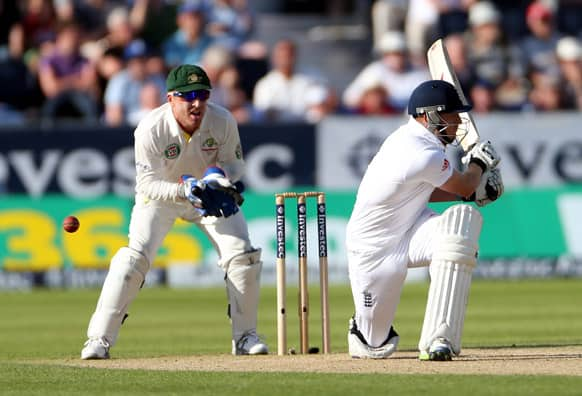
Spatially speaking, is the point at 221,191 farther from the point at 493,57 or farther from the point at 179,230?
the point at 493,57

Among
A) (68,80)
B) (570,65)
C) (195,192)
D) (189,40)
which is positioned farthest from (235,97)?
(195,192)

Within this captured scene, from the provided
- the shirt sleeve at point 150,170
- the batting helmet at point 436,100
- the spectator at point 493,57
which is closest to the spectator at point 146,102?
the spectator at point 493,57

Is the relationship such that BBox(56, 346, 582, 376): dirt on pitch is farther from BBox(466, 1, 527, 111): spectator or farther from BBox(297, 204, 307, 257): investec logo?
BBox(466, 1, 527, 111): spectator

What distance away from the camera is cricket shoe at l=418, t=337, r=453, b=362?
7941 mm

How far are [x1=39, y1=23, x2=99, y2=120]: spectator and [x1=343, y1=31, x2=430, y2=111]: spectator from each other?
3.23 metres

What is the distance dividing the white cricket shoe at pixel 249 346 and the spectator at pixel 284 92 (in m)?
8.08

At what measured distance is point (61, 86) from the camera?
17312mm

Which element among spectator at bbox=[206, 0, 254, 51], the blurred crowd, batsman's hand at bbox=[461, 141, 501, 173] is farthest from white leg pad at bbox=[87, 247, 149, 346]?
spectator at bbox=[206, 0, 254, 51]

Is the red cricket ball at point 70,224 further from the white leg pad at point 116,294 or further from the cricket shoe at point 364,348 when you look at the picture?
the cricket shoe at point 364,348

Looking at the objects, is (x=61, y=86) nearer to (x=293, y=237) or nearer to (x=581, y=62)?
(x=293, y=237)

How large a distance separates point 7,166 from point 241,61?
3.63 m

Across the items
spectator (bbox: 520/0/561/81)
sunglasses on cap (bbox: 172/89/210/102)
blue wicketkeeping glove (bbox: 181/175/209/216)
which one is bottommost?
blue wicketkeeping glove (bbox: 181/175/209/216)

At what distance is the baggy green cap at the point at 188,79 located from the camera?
28.8 feet

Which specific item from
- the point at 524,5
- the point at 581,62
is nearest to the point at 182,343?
the point at 581,62
